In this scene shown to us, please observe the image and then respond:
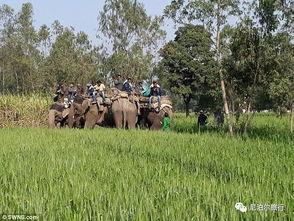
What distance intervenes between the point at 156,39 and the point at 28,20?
677 inches

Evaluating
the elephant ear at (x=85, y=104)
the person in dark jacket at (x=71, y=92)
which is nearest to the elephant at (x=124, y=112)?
the elephant ear at (x=85, y=104)

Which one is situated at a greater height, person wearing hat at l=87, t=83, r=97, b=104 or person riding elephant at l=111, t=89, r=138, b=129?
person wearing hat at l=87, t=83, r=97, b=104

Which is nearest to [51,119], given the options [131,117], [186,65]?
[131,117]

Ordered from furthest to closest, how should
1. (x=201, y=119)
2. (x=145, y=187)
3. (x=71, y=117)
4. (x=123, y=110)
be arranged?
(x=201, y=119), (x=71, y=117), (x=123, y=110), (x=145, y=187)

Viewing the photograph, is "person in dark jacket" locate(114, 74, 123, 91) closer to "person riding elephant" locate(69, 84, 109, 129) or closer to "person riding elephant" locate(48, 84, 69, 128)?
"person riding elephant" locate(69, 84, 109, 129)

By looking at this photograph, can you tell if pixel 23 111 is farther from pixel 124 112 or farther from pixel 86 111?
pixel 124 112

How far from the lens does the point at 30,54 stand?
42.4 m

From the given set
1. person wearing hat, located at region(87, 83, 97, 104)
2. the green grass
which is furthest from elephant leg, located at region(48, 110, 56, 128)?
the green grass

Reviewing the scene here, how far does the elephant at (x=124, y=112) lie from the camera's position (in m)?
15.3

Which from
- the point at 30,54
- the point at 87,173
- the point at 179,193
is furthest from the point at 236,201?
the point at 30,54

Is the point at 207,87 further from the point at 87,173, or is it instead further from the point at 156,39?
the point at 87,173

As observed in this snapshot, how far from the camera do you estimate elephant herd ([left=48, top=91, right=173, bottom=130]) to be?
15398 millimetres

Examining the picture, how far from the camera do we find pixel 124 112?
50.1 feet

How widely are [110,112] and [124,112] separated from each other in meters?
1.32
